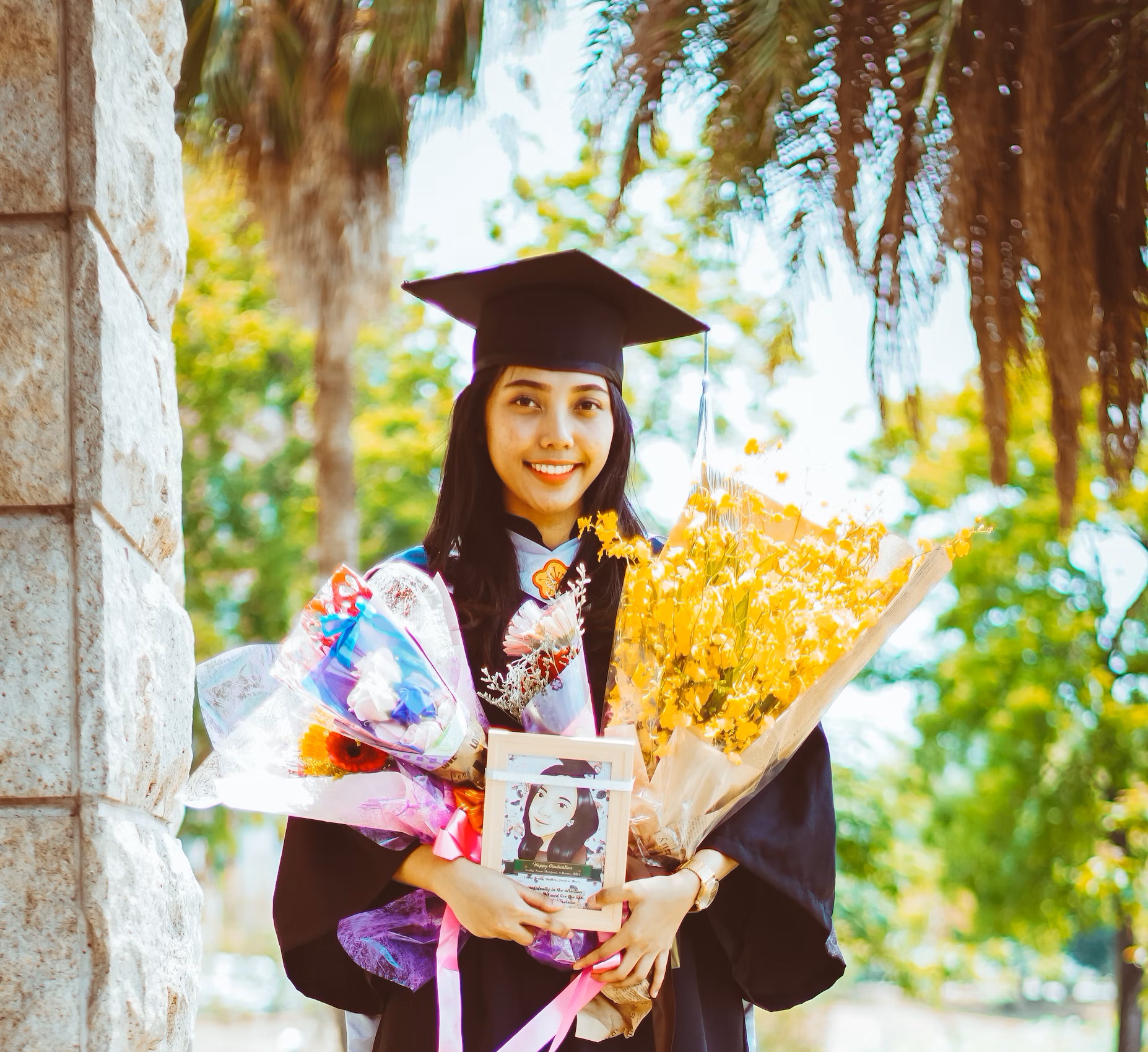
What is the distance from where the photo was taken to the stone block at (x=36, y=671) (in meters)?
1.55

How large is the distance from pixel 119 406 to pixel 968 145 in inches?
89.8

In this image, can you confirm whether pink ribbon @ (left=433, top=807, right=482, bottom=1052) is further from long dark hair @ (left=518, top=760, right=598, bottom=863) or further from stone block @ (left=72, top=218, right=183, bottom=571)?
stone block @ (left=72, top=218, right=183, bottom=571)

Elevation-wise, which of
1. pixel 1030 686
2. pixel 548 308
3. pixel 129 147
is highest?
pixel 129 147

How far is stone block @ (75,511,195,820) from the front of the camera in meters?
1.58

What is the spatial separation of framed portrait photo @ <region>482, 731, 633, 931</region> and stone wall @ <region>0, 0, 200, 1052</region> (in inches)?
19.6

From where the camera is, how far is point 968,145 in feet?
9.98

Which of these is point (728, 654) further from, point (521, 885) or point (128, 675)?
point (128, 675)

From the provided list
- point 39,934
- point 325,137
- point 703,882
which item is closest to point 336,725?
point 39,934

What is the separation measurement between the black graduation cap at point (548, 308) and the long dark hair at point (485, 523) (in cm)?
7

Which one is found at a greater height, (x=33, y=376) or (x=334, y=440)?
(x=33, y=376)

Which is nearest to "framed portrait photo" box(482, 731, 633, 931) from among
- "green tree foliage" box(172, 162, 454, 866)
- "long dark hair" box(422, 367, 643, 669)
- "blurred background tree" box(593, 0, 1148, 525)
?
"long dark hair" box(422, 367, 643, 669)

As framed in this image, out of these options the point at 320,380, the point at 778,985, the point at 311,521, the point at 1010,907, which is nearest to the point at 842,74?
the point at 778,985

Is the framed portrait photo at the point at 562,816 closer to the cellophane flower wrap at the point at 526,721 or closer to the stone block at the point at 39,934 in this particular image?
the cellophane flower wrap at the point at 526,721

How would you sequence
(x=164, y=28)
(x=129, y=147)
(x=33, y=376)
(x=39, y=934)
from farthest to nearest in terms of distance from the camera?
(x=164, y=28)
(x=129, y=147)
(x=33, y=376)
(x=39, y=934)
